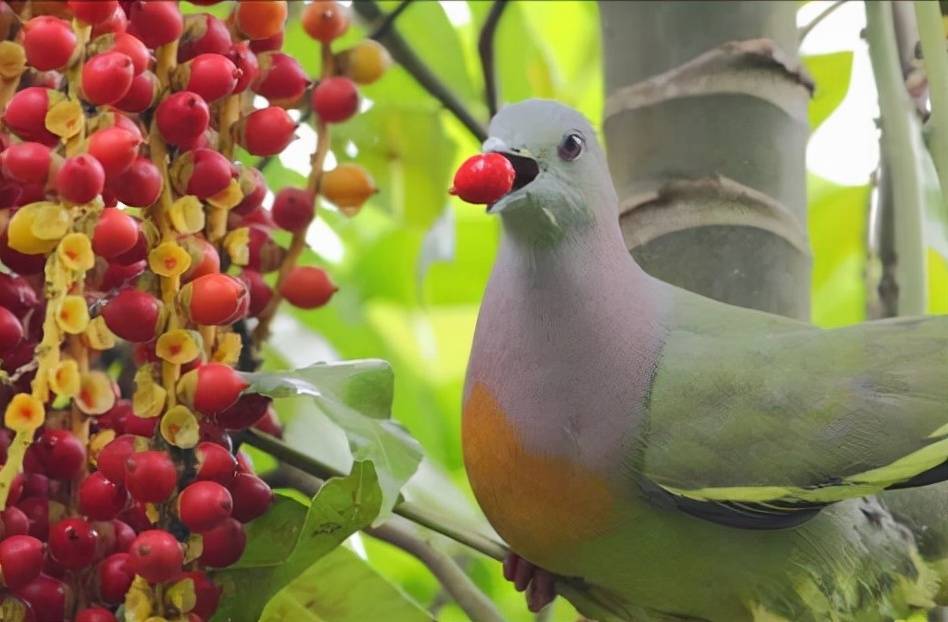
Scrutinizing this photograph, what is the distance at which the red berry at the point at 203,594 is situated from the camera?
0.66 meters

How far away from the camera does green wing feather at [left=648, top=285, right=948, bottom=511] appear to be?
78cm

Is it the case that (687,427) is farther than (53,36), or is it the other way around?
(687,427)

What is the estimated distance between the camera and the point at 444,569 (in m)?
0.84

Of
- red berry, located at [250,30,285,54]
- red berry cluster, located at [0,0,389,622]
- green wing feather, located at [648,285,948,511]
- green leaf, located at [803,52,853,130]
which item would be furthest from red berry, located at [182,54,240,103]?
green leaf, located at [803,52,853,130]

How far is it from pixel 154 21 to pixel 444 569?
15.4 inches

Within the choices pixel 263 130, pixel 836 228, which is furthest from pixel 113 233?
pixel 836 228

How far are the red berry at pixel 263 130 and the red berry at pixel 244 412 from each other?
13 cm

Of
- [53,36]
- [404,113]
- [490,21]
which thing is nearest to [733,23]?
[490,21]

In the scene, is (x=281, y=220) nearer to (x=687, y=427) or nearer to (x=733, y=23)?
(x=687, y=427)

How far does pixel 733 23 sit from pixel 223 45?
46 cm

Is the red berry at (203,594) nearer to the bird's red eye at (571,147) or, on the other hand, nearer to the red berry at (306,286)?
the red berry at (306,286)

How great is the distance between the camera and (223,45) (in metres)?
0.64

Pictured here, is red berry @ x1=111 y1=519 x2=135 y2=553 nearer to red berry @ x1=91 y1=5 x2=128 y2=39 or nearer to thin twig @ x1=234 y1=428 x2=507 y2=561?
thin twig @ x1=234 y1=428 x2=507 y2=561

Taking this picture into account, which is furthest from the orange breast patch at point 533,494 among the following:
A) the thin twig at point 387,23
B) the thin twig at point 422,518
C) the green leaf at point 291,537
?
the thin twig at point 387,23
